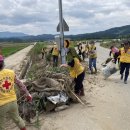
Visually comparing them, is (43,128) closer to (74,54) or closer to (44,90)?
(44,90)

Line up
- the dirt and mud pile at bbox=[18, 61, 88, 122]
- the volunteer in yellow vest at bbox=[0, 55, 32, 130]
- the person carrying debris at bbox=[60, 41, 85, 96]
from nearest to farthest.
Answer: the volunteer in yellow vest at bbox=[0, 55, 32, 130], the dirt and mud pile at bbox=[18, 61, 88, 122], the person carrying debris at bbox=[60, 41, 85, 96]

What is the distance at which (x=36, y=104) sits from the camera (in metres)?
9.99

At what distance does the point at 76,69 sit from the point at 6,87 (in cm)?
490

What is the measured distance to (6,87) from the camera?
7.01 meters

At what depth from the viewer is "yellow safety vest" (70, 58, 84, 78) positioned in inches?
454

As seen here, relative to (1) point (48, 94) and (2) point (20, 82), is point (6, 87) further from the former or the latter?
(1) point (48, 94)

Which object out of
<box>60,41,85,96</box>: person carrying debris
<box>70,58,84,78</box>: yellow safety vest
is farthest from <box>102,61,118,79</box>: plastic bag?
<box>70,58,84,78</box>: yellow safety vest

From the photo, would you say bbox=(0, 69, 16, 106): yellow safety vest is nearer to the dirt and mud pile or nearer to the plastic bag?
the dirt and mud pile

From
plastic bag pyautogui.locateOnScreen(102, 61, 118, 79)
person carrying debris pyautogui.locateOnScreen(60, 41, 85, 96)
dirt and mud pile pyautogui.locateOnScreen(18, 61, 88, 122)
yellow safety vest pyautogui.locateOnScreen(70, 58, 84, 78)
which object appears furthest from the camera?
plastic bag pyautogui.locateOnScreen(102, 61, 118, 79)

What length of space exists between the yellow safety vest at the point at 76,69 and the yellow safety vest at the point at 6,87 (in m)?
4.58

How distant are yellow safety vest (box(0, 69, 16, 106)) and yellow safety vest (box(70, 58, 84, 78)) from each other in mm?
4583

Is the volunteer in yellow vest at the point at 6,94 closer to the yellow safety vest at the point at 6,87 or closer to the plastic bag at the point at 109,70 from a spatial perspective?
the yellow safety vest at the point at 6,87

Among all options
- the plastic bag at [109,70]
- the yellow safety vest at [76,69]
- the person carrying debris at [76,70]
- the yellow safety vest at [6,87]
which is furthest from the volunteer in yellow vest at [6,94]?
the plastic bag at [109,70]

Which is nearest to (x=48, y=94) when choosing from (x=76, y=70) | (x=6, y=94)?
(x=76, y=70)
